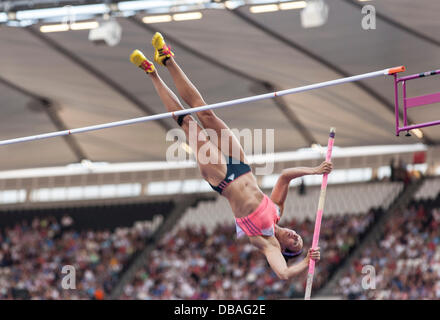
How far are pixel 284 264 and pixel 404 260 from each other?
Answer: 10623 millimetres

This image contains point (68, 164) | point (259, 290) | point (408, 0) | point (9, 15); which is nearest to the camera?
point (408, 0)

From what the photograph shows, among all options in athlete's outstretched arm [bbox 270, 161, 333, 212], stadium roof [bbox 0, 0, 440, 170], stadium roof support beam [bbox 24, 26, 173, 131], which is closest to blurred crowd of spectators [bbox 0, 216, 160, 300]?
stadium roof [bbox 0, 0, 440, 170]

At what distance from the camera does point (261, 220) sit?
28.6 ft

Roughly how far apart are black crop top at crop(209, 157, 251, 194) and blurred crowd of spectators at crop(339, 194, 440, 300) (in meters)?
9.07

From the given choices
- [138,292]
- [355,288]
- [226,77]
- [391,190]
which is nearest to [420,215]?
[391,190]

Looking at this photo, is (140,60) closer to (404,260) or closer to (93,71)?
(93,71)

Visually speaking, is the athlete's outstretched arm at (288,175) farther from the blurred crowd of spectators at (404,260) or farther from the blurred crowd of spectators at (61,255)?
the blurred crowd of spectators at (61,255)

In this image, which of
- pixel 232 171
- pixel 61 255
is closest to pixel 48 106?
pixel 61 255

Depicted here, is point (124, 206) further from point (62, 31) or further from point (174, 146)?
point (62, 31)

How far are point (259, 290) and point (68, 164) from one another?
24.0ft

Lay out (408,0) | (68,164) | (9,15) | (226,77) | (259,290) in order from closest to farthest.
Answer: (408,0) → (9,15) → (226,77) → (259,290) → (68,164)

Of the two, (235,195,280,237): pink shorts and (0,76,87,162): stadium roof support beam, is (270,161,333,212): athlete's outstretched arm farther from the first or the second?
(0,76,87,162): stadium roof support beam

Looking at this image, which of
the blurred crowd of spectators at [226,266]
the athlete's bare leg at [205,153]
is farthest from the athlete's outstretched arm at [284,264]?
the blurred crowd of spectators at [226,266]

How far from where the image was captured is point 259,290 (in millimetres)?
19141
